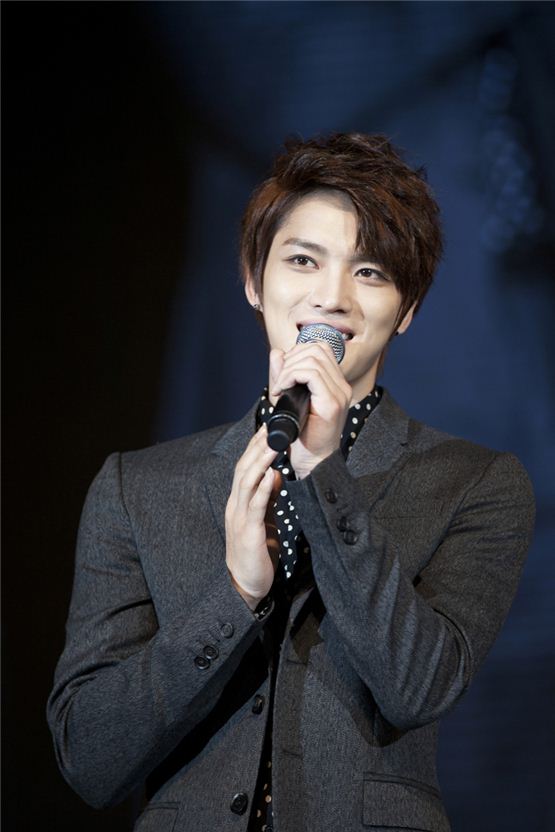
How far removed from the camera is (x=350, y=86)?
2.75m

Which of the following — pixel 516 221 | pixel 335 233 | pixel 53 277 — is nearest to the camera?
pixel 335 233

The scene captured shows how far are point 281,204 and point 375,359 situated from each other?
278 millimetres

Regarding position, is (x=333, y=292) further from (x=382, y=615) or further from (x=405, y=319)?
(x=382, y=615)

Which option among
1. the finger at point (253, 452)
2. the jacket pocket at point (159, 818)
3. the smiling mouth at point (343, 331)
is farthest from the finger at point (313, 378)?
the jacket pocket at point (159, 818)

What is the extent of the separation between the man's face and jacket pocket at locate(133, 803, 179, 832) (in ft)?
2.15

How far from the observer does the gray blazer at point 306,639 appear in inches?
55.8

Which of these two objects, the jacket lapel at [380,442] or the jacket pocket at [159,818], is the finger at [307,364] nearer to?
the jacket lapel at [380,442]

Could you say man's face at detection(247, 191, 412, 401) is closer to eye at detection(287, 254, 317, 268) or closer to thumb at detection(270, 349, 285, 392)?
eye at detection(287, 254, 317, 268)

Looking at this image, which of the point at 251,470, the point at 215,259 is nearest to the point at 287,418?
the point at 251,470

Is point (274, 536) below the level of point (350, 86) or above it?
below

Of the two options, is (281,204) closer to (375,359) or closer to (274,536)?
(375,359)

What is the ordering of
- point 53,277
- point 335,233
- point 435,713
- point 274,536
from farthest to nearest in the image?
point 53,277 → point 335,233 → point 274,536 → point 435,713

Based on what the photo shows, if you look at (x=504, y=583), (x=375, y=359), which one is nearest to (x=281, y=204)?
(x=375, y=359)

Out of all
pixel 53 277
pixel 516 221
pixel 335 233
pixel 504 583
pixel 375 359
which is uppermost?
pixel 516 221
